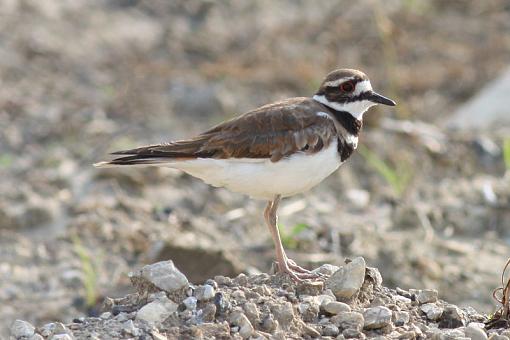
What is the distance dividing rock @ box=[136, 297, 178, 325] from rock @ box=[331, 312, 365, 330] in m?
0.72

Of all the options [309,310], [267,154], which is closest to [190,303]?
[309,310]

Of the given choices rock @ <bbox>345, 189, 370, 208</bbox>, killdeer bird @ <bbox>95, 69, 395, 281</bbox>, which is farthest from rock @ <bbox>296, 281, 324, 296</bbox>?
rock @ <bbox>345, 189, 370, 208</bbox>

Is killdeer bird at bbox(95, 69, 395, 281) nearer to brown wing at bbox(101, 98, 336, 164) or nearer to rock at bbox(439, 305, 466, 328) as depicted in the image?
brown wing at bbox(101, 98, 336, 164)

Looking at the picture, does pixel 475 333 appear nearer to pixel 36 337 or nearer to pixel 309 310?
pixel 309 310

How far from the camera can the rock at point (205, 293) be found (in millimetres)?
4719

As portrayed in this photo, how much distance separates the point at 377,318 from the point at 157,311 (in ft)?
3.20

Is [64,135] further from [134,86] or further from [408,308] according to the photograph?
[408,308]

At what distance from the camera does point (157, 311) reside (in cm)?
464

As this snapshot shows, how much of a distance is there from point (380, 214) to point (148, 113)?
2738 millimetres

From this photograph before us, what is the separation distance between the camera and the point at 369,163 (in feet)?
29.6

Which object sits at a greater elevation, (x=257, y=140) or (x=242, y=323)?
(x=257, y=140)

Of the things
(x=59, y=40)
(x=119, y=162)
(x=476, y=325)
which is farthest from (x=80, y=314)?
(x=59, y=40)

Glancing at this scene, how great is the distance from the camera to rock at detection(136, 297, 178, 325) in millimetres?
4602

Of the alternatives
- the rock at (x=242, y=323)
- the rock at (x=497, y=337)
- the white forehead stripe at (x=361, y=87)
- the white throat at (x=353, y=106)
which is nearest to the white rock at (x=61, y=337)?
the rock at (x=242, y=323)
